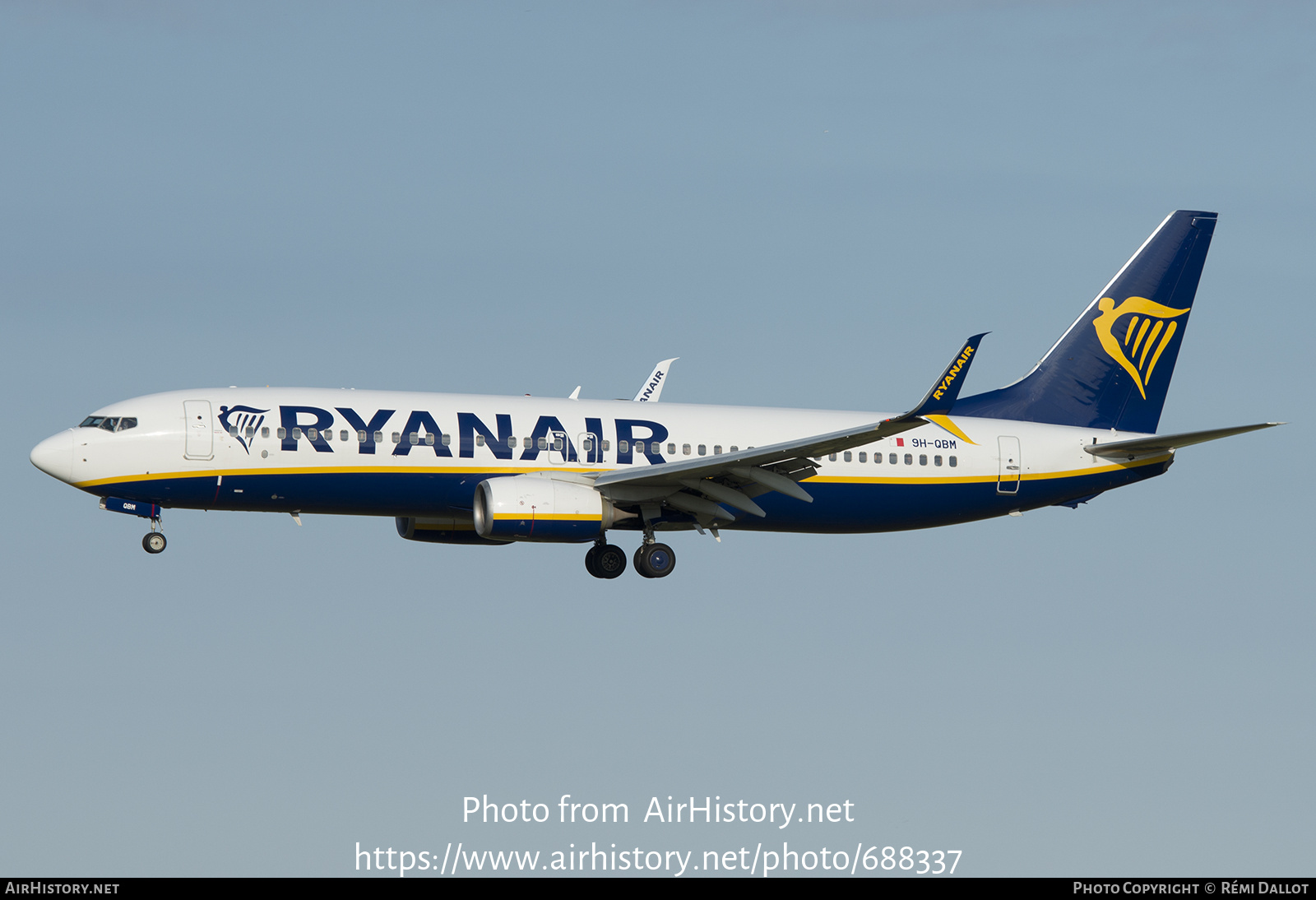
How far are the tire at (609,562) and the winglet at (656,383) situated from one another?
8362 millimetres

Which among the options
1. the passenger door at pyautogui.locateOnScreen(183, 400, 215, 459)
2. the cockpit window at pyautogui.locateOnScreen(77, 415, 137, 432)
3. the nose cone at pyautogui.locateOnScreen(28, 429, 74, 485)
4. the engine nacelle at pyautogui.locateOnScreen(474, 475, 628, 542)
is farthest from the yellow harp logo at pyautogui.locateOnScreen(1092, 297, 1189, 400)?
the nose cone at pyautogui.locateOnScreen(28, 429, 74, 485)

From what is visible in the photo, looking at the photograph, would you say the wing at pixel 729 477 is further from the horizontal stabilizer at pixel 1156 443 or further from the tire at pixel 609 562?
the horizontal stabilizer at pixel 1156 443

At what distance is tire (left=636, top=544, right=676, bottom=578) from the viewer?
46969 mm

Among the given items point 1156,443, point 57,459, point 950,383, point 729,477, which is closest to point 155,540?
point 57,459

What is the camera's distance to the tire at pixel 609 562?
48.4 meters

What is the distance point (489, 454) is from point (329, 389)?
185 inches

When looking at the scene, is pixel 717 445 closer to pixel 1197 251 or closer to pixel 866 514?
pixel 866 514

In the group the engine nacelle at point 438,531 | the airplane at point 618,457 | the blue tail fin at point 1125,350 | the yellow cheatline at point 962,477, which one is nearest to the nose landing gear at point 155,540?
the airplane at point 618,457

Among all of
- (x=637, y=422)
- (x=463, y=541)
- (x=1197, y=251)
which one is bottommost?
(x=463, y=541)

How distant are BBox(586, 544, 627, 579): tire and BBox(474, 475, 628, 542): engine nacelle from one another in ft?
9.99

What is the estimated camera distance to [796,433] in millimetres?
49344

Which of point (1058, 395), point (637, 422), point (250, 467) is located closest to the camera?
point (250, 467)

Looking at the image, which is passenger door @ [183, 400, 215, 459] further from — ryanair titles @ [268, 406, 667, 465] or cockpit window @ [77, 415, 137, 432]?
cockpit window @ [77, 415, 137, 432]

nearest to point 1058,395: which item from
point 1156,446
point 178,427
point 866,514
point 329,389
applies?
point 1156,446
